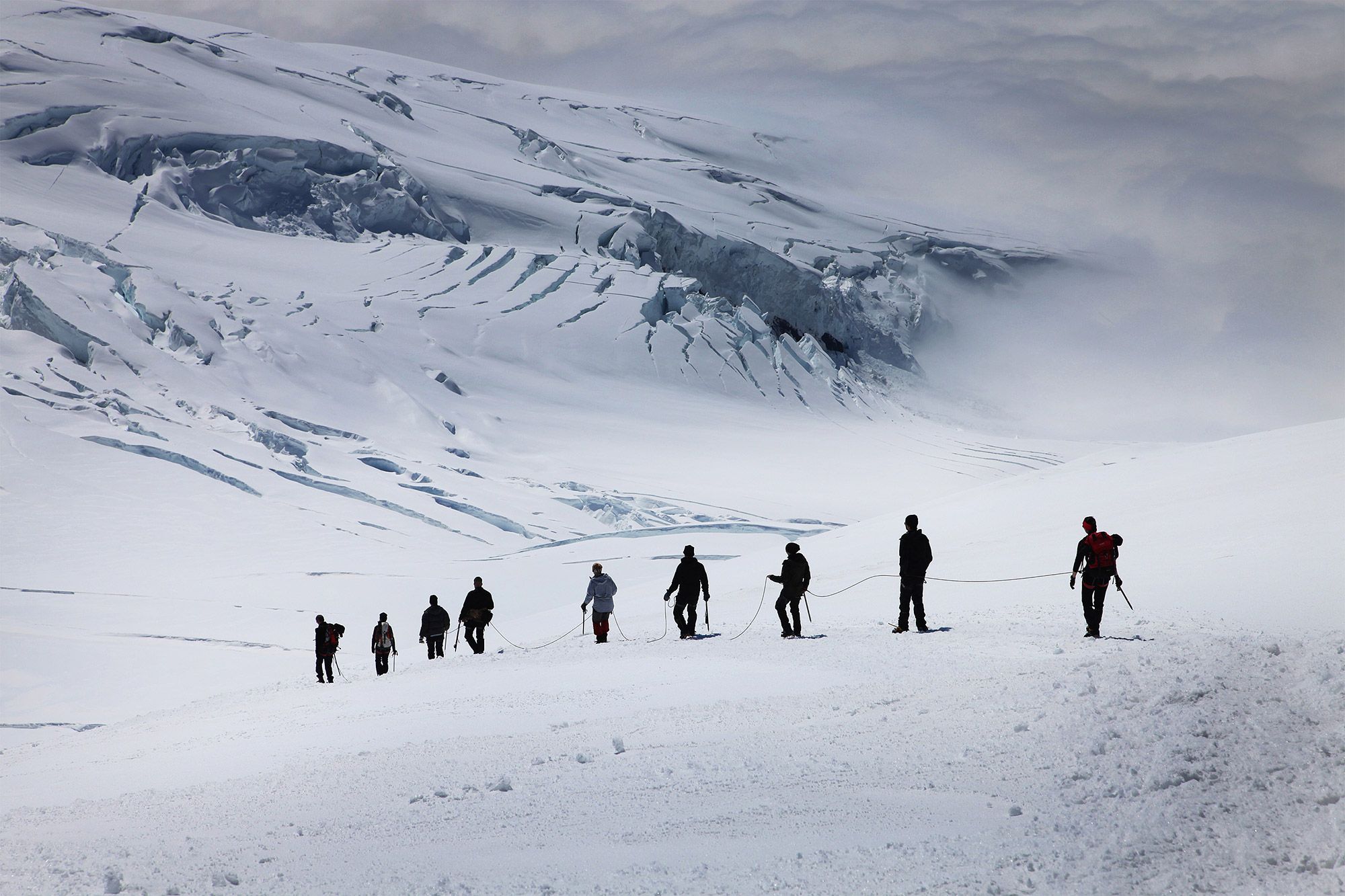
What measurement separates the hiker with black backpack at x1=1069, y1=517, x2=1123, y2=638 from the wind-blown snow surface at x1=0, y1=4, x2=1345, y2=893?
14.3 inches

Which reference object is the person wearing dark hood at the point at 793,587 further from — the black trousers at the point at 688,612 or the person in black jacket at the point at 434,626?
the person in black jacket at the point at 434,626

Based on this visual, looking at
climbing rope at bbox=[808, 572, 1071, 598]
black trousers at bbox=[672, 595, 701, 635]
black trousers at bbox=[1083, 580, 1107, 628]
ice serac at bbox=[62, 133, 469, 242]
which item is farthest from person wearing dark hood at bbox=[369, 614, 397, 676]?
ice serac at bbox=[62, 133, 469, 242]

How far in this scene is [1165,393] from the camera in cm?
7481

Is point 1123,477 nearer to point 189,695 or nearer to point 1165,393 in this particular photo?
point 189,695

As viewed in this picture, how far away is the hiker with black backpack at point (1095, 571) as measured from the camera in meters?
8.93

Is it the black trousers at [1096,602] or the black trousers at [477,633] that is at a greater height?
the black trousers at [1096,602]

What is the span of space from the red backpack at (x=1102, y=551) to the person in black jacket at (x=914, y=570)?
63.4 inches

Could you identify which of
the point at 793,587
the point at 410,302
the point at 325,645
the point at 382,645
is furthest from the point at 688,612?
the point at 410,302

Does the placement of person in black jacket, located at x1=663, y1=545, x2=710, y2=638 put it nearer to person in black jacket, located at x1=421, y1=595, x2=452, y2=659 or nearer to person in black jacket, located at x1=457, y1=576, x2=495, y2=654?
person in black jacket, located at x1=457, y1=576, x2=495, y2=654

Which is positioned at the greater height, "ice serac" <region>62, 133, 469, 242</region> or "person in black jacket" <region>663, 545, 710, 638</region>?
"ice serac" <region>62, 133, 469, 242</region>

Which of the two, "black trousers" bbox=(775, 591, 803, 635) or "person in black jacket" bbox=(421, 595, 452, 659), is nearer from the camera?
"black trousers" bbox=(775, 591, 803, 635)

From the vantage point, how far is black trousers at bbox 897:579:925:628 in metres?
10.3

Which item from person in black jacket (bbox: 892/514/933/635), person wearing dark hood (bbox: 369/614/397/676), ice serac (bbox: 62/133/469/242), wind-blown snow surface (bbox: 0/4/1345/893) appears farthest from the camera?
ice serac (bbox: 62/133/469/242)

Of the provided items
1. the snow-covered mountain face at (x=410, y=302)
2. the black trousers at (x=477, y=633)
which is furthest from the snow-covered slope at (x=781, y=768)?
the snow-covered mountain face at (x=410, y=302)
